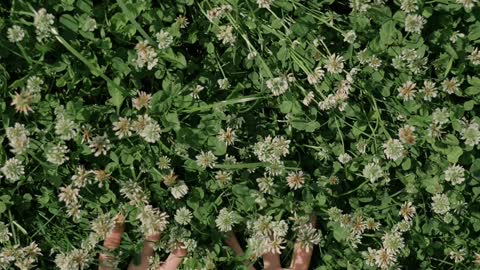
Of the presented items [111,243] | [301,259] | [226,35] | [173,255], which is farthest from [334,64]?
[111,243]

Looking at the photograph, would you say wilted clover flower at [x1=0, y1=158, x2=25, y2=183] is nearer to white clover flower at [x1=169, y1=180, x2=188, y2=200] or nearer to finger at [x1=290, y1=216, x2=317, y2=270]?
white clover flower at [x1=169, y1=180, x2=188, y2=200]

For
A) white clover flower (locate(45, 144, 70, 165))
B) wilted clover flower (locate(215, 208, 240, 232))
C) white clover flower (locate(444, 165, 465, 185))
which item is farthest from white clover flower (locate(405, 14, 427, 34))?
white clover flower (locate(45, 144, 70, 165))

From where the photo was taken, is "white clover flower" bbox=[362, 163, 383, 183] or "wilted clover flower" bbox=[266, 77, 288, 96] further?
"white clover flower" bbox=[362, 163, 383, 183]

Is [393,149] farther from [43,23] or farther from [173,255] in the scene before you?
[43,23]

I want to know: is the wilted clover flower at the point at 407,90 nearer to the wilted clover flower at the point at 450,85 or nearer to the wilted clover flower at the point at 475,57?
the wilted clover flower at the point at 450,85

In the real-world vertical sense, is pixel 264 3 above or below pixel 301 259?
above

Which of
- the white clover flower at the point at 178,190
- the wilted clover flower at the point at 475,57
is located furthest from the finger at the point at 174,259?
Answer: the wilted clover flower at the point at 475,57
